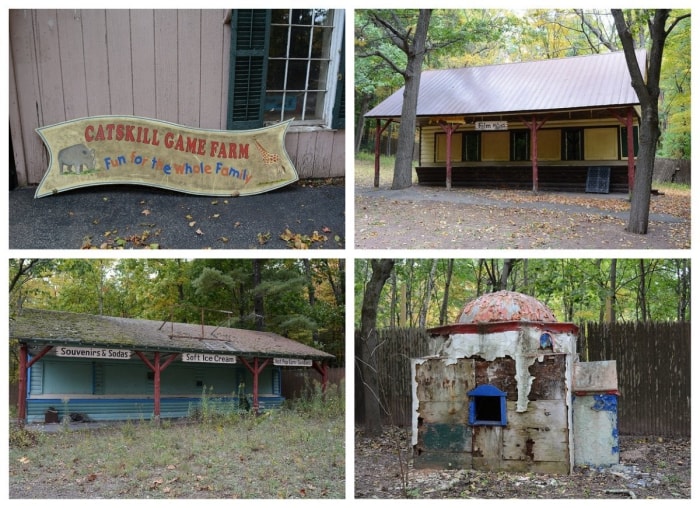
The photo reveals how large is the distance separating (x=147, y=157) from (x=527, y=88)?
11823 mm

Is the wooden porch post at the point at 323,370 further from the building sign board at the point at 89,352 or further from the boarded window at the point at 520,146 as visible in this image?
the boarded window at the point at 520,146

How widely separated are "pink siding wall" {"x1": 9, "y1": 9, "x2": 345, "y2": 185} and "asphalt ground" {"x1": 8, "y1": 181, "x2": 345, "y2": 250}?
115 cm

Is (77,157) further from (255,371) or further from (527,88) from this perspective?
(527,88)

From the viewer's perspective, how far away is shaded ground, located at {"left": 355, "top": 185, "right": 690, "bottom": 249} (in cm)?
1034

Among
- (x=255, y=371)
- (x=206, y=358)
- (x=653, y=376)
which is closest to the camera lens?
(x=653, y=376)

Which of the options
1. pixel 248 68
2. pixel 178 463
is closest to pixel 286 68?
pixel 248 68

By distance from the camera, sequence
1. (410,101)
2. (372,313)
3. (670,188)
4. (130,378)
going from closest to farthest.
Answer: (372,313) < (410,101) < (130,378) < (670,188)

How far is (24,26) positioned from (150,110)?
2.14 m

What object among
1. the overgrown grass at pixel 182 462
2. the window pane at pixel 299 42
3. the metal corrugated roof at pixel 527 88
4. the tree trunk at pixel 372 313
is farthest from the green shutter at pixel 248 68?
the metal corrugated roof at pixel 527 88

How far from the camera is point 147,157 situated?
9.20 meters

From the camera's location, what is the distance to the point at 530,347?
331 inches

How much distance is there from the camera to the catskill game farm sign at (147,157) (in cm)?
912

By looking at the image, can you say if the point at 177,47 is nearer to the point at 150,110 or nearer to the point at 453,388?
the point at 150,110

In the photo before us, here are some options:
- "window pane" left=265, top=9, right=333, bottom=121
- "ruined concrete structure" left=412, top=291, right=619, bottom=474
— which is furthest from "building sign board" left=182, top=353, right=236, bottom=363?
"ruined concrete structure" left=412, top=291, right=619, bottom=474
